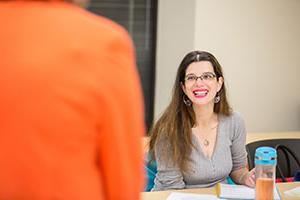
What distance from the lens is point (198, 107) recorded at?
2715mm

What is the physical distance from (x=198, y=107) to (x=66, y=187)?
1.78 meters

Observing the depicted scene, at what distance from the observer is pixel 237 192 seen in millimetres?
2369

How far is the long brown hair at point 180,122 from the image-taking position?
2.61 metres

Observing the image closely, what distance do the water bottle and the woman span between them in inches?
11.8

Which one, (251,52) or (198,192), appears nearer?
(198,192)

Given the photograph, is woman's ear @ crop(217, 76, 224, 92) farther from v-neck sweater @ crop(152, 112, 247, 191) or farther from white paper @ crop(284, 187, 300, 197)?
white paper @ crop(284, 187, 300, 197)

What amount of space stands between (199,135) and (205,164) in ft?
0.50

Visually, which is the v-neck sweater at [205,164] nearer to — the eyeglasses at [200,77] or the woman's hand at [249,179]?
the woman's hand at [249,179]

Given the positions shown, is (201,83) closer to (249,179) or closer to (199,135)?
(199,135)

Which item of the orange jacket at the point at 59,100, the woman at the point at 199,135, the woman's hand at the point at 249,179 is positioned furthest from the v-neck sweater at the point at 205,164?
the orange jacket at the point at 59,100

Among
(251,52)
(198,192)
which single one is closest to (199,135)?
(198,192)

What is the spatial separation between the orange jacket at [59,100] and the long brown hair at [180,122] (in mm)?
1589

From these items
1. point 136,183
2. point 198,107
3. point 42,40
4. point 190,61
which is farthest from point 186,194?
point 42,40

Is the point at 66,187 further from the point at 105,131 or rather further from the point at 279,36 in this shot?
the point at 279,36
